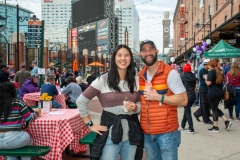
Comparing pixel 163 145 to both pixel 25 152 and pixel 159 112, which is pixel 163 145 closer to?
pixel 159 112

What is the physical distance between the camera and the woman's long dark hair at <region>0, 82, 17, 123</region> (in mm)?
3955

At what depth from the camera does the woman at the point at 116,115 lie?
2900 millimetres

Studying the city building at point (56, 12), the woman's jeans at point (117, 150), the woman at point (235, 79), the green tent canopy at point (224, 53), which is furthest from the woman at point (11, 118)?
the city building at point (56, 12)

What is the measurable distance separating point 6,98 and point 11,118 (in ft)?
0.95

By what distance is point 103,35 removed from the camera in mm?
70375

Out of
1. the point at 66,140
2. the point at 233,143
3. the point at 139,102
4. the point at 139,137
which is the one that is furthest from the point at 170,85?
the point at 233,143

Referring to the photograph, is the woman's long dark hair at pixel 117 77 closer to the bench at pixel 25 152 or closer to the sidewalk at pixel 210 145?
the bench at pixel 25 152

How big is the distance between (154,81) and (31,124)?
8.15 ft

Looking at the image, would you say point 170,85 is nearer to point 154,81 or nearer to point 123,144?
point 154,81

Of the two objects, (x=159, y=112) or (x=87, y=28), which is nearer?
(x=159, y=112)

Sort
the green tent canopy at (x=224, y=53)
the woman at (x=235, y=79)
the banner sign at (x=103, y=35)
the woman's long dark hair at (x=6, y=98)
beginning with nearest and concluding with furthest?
1. the woman's long dark hair at (x=6, y=98)
2. the woman at (x=235, y=79)
3. the green tent canopy at (x=224, y=53)
4. the banner sign at (x=103, y=35)

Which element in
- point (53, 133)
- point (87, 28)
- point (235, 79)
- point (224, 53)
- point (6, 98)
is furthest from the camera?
point (87, 28)

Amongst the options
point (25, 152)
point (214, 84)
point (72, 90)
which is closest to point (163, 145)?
point (25, 152)

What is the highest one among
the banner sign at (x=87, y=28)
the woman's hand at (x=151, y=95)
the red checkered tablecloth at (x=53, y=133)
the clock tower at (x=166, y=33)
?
the clock tower at (x=166, y=33)
